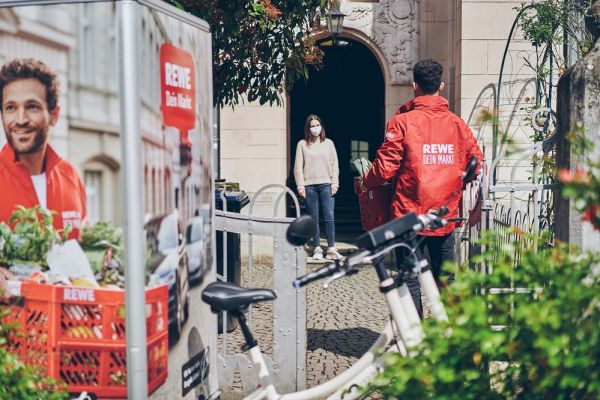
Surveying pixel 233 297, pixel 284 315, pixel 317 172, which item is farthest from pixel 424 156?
pixel 317 172

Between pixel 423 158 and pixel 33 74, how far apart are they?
2919 millimetres

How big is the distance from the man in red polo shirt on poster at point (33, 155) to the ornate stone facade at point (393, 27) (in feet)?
32.9

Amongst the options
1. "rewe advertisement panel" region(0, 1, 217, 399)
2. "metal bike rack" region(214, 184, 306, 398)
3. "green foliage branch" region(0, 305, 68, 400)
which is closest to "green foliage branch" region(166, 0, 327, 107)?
"metal bike rack" region(214, 184, 306, 398)

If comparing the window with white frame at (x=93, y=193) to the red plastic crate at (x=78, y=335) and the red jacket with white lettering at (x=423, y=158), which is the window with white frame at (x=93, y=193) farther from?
the red jacket with white lettering at (x=423, y=158)

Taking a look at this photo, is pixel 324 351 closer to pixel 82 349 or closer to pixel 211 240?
pixel 211 240

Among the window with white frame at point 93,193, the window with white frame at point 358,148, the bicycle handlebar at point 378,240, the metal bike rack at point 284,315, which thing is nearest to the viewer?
the bicycle handlebar at point 378,240

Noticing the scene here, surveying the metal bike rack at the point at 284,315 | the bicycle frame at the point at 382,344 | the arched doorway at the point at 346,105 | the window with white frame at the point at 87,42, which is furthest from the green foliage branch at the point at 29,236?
the arched doorway at the point at 346,105

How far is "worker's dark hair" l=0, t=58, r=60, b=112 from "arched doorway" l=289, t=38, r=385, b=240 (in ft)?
52.8

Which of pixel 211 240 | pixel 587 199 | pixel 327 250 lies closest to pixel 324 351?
pixel 211 240

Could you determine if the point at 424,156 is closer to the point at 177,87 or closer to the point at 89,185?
the point at 177,87

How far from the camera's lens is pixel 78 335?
3.57 m

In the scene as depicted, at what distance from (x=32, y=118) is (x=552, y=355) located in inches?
89.4

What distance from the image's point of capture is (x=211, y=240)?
439cm

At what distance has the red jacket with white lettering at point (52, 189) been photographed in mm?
3518
